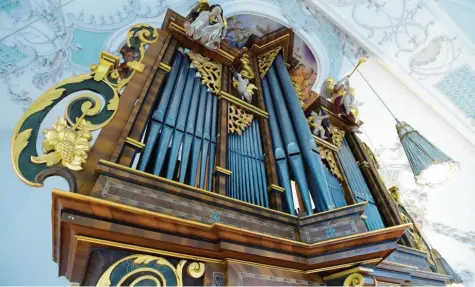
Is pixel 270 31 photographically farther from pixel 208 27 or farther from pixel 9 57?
pixel 9 57

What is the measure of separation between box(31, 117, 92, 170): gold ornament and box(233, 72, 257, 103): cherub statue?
1.60m

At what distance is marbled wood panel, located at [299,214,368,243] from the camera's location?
5.02 ft

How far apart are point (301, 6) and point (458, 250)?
4510 mm

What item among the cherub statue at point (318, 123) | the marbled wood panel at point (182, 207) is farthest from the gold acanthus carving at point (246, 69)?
the marbled wood panel at point (182, 207)

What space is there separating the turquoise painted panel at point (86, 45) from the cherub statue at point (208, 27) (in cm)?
114

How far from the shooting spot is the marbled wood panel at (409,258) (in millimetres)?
2014

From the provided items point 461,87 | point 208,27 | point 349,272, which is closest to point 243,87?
point 208,27

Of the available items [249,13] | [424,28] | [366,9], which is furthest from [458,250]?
[249,13]

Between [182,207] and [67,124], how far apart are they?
24.5 inches

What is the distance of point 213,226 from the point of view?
121cm

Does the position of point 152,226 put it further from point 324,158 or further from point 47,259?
point 47,259

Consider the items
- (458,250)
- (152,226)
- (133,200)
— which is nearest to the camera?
(152,226)

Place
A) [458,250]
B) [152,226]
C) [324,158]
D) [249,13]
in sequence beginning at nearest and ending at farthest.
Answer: [152,226]
[324,158]
[249,13]
[458,250]

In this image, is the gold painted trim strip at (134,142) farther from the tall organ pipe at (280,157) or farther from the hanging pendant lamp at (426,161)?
the hanging pendant lamp at (426,161)
